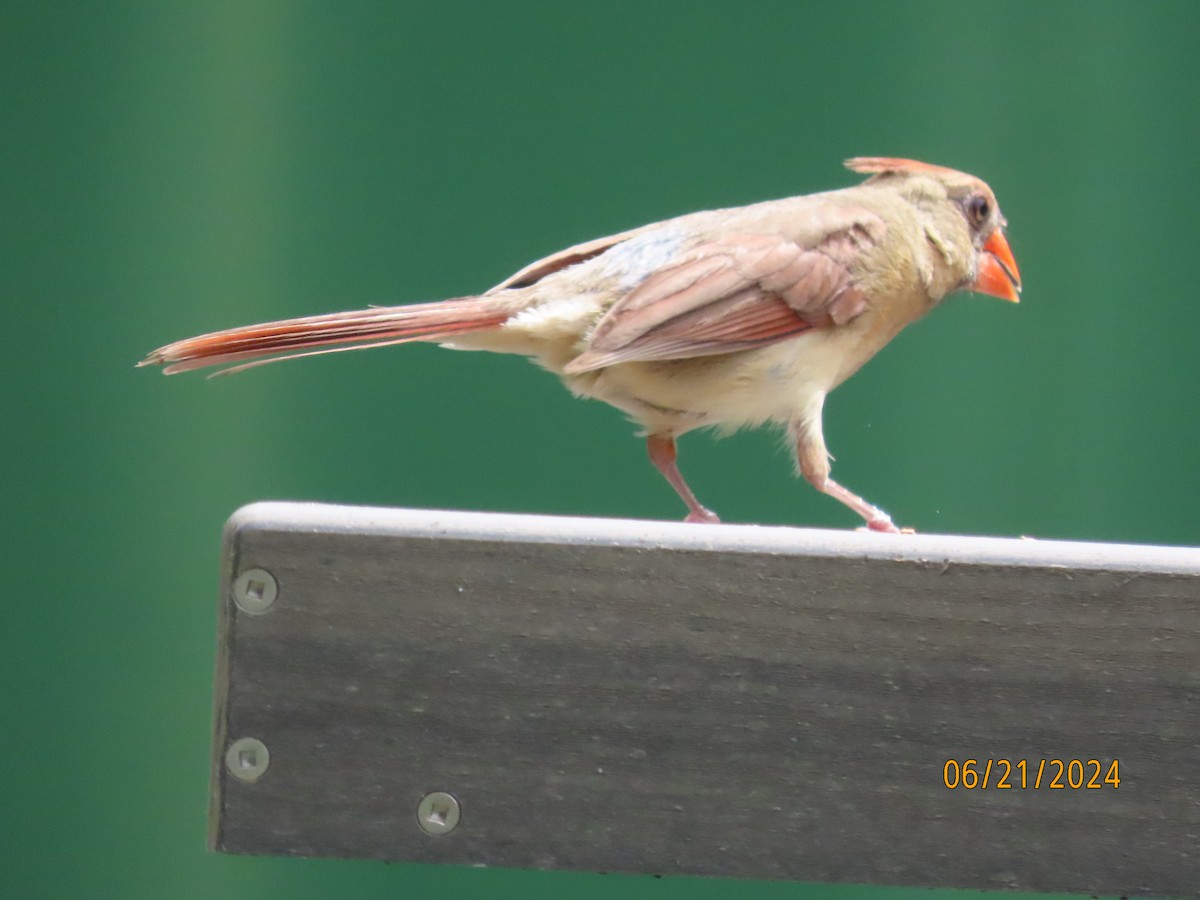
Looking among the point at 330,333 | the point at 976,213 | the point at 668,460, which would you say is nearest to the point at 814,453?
the point at 668,460

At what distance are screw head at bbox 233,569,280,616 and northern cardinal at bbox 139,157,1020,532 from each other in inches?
32.6

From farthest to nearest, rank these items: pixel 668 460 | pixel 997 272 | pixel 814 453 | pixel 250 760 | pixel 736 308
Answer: pixel 997 272
pixel 668 460
pixel 814 453
pixel 736 308
pixel 250 760

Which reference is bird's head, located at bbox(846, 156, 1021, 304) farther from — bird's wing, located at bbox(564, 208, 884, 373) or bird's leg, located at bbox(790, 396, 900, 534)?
bird's leg, located at bbox(790, 396, 900, 534)

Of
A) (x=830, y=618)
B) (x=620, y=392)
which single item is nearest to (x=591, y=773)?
(x=830, y=618)

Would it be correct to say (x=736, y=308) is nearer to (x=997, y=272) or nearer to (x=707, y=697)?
(x=997, y=272)

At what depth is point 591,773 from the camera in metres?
1.42

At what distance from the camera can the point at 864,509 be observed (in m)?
2.61

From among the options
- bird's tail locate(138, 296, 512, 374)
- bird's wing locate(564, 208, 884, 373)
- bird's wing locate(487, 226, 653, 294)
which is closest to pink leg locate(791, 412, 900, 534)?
bird's wing locate(564, 208, 884, 373)

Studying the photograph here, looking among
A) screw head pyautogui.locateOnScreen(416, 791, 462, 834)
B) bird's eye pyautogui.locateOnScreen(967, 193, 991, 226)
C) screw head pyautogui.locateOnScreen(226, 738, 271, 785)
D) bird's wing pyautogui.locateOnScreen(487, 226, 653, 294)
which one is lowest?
screw head pyautogui.locateOnScreen(416, 791, 462, 834)

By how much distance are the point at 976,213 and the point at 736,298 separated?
2.42 ft

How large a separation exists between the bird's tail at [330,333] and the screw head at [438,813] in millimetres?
779

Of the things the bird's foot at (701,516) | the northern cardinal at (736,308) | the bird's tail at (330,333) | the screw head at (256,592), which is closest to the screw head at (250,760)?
the screw head at (256,592)

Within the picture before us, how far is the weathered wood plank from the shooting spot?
1.38m

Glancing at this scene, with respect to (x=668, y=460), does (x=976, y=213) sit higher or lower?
higher
